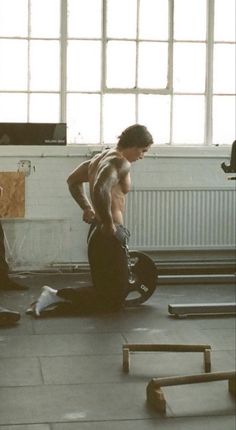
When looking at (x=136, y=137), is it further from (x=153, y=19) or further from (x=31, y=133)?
(x=153, y=19)

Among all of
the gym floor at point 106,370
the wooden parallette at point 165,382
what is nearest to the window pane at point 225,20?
the gym floor at point 106,370

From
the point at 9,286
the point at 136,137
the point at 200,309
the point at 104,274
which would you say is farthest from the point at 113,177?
the point at 9,286

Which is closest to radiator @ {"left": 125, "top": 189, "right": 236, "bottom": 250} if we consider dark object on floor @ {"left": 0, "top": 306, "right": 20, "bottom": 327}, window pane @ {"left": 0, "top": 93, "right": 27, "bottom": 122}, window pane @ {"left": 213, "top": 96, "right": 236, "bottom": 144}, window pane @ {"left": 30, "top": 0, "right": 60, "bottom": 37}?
window pane @ {"left": 213, "top": 96, "right": 236, "bottom": 144}

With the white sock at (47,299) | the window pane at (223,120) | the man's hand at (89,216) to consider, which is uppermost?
the window pane at (223,120)

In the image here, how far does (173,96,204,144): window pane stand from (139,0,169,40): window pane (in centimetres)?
65

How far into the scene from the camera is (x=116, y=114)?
748 cm

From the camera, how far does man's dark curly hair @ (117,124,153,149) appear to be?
514 cm

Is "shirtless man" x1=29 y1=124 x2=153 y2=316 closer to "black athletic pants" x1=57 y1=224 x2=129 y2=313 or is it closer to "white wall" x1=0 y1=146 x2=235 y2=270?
"black athletic pants" x1=57 y1=224 x2=129 y2=313

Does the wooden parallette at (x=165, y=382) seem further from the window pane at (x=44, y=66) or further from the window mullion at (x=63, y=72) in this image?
the window pane at (x=44, y=66)

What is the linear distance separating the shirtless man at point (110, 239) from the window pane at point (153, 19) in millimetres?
2574

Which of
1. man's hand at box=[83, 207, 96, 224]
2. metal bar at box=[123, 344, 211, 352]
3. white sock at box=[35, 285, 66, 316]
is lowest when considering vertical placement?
white sock at box=[35, 285, 66, 316]

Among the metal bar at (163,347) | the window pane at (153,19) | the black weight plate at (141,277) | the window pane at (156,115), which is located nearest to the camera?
the metal bar at (163,347)

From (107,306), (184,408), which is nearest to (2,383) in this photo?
(184,408)

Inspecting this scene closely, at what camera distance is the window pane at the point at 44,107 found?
736 centimetres
